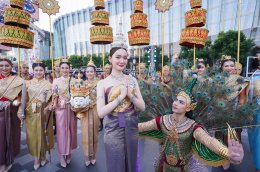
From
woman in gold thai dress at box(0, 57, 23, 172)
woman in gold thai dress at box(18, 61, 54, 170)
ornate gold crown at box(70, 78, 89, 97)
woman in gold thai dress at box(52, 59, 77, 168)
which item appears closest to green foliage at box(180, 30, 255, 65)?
woman in gold thai dress at box(52, 59, 77, 168)

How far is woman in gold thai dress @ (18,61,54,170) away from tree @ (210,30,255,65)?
14.5 meters

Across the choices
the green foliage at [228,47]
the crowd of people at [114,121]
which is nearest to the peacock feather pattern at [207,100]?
the crowd of people at [114,121]

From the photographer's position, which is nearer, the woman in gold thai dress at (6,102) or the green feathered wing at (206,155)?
the green feathered wing at (206,155)

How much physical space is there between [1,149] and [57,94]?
3.64 ft

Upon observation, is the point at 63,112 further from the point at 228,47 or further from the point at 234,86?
the point at 228,47

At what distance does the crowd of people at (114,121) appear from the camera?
1630 mm

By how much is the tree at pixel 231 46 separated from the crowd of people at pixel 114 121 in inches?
523

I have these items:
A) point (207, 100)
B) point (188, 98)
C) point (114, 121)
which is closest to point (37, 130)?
point (114, 121)

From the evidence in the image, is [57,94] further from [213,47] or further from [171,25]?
[171,25]

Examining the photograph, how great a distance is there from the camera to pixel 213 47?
16.2m

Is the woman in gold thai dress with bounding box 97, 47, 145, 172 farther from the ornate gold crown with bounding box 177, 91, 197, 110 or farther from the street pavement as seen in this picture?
the street pavement

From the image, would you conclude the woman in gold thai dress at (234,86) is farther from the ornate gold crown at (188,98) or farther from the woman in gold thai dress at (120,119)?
the woman in gold thai dress at (120,119)

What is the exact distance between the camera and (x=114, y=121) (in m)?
1.64

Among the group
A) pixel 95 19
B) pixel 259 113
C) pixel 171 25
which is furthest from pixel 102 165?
pixel 171 25
